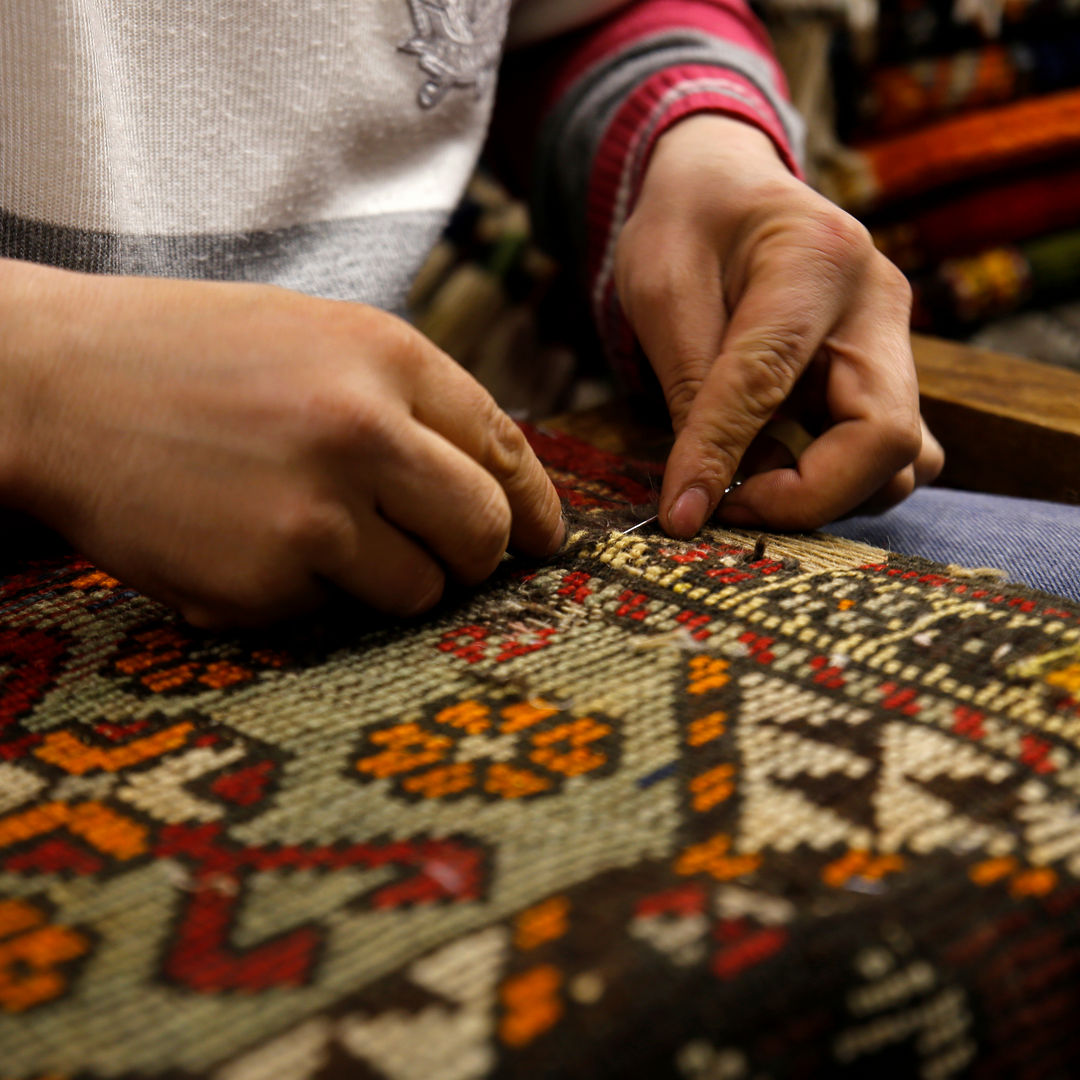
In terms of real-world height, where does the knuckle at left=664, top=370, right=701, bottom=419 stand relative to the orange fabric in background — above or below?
below

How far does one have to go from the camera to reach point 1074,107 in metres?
1.80

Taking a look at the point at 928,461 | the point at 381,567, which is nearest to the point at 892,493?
the point at 928,461

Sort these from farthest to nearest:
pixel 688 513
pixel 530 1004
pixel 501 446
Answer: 1. pixel 688 513
2. pixel 501 446
3. pixel 530 1004

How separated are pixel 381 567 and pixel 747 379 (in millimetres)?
312

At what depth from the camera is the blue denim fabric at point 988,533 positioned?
0.67 metres

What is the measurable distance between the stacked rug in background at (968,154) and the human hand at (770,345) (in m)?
0.98

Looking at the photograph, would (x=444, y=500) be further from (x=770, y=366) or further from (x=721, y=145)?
(x=721, y=145)

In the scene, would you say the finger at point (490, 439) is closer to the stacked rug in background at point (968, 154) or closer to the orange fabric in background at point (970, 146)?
the stacked rug in background at point (968, 154)

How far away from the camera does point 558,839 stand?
0.35m

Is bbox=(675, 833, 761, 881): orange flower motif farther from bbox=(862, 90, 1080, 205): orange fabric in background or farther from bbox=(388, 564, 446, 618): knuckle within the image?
bbox=(862, 90, 1080, 205): orange fabric in background

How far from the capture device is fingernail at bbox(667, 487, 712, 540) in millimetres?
630

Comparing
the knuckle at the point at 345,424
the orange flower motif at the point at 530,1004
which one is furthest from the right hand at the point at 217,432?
the orange flower motif at the point at 530,1004

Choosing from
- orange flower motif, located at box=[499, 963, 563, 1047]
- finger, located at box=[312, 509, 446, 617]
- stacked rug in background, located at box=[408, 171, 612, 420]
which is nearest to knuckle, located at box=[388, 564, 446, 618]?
finger, located at box=[312, 509, 446, 617]

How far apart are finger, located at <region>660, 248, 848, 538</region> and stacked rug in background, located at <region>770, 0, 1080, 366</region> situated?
1.07 meters
